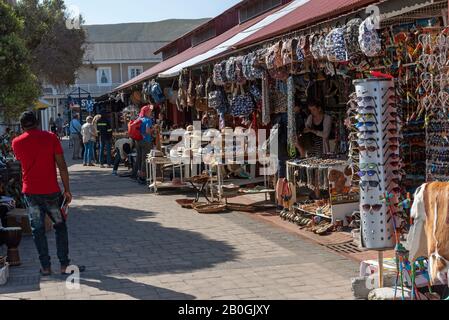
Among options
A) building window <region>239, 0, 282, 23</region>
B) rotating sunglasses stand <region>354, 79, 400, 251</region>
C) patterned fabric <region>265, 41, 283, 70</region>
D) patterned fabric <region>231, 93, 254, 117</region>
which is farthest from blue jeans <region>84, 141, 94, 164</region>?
rotating sunglasses stand <region>354, 79, 400, 251</region>

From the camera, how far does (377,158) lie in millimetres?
5547

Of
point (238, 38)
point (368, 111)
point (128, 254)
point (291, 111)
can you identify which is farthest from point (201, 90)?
point (368, 111)

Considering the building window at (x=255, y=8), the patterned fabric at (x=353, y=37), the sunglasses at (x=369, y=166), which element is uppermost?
the building window at (x=255, y=8)

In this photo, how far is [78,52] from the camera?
93.8 ft

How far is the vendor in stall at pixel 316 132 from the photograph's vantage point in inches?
411

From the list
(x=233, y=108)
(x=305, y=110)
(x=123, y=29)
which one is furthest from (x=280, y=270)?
(x=123, y=29)

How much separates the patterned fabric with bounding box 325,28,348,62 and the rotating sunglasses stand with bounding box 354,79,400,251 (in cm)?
177

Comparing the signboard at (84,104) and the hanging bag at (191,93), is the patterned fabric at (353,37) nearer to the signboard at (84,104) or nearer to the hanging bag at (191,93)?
the hanging bag at (191,93)

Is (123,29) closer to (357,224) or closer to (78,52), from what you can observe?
(78,52)

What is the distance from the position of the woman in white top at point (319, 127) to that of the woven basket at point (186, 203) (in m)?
2.43

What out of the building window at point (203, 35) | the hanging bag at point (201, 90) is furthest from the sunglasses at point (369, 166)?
the building window at point (203, 35)

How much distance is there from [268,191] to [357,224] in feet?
8.68

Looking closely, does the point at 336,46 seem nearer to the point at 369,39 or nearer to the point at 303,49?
the point at 369,39

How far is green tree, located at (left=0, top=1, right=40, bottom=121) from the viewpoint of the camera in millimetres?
11836
